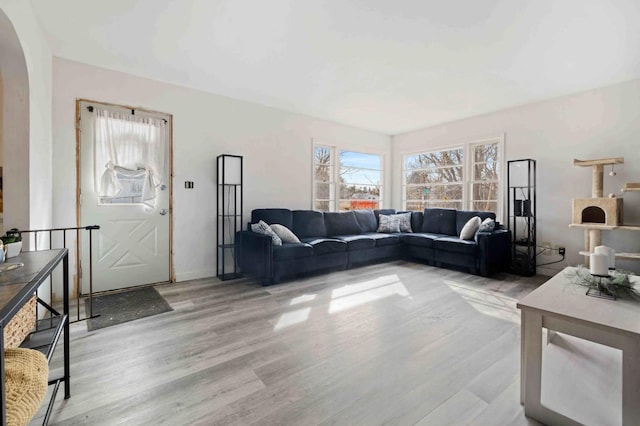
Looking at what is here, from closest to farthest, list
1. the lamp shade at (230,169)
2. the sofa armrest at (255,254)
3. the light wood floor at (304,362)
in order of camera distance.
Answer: the light wood floor at (304,362) < the sofa armrest at (255,254) < the lamp shade at (230,169)

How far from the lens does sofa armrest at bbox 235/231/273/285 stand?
3.67 metres

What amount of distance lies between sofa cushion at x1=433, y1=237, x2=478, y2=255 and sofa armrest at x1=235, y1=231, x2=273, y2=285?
8.62 feet

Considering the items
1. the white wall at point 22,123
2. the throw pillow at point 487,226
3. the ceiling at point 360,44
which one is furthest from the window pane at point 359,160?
the white wall at point 22,123

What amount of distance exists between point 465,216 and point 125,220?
496 cm

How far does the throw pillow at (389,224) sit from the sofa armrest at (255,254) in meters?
2.54

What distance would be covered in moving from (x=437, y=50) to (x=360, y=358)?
2.86 metres

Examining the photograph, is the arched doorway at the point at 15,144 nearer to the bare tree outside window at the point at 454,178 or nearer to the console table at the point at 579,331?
the console table at the point at 579,331

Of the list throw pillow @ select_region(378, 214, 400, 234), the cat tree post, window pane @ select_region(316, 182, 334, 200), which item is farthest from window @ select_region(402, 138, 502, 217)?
window pane @ select_region(316, 182, 334, 200)

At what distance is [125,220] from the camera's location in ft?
11.6

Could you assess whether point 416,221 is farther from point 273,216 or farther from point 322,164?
point 273,216

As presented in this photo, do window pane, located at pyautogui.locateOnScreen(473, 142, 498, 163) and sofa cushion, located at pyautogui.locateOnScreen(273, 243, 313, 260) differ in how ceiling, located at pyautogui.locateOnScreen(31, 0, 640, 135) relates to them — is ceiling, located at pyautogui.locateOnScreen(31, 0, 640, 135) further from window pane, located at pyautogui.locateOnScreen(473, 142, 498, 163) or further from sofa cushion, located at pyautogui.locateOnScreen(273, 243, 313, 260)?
sofa cushion, located at pyautogui.locateOnScreen(273, 243, 313, 260)

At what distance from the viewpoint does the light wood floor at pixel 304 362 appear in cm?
151

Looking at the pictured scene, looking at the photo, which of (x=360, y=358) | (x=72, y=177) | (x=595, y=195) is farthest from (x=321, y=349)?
(x=595, y=195)

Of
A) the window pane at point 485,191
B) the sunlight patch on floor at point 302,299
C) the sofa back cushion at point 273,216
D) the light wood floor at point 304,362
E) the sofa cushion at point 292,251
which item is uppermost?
the window pane at point 485,191
